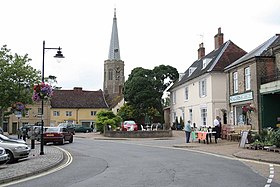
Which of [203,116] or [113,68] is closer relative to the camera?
[203,116]

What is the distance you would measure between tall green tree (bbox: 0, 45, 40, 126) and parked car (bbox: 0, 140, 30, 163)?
1698cm

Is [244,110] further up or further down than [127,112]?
further down

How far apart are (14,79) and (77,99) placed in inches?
1762

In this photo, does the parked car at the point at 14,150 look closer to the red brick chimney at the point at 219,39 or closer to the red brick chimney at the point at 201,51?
the red brick chimney at the point at 219,39

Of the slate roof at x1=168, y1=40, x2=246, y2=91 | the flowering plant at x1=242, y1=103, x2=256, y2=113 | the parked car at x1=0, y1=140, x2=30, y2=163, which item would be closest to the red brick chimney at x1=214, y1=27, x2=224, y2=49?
the slate roof at x1=168, y1=40, x2=246, y2=91

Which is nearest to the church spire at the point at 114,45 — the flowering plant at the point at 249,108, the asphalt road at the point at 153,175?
the flowering plant at the point at 249,108

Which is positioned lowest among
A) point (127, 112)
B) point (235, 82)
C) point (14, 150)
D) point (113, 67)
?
point (14, 150)

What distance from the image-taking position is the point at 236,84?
111 ft

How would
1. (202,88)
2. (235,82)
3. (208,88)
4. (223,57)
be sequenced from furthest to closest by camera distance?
(202,88) < (223,57) < (208,88) < (235,82)

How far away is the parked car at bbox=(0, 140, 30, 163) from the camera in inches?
656

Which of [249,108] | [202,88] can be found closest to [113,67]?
[202,88]

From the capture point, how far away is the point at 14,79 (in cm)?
3428

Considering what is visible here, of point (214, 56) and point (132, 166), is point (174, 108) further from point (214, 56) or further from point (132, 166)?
point (132, 166)

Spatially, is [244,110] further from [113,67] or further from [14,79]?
[113,67]
